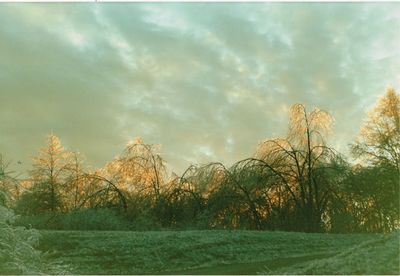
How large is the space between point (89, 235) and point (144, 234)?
1.55 m

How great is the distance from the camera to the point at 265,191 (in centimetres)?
2288

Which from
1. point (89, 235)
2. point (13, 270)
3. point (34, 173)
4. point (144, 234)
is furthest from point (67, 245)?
point (34, 173)

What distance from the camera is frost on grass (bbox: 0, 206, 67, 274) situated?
10.2 meters

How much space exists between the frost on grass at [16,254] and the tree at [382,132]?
19.0 meters

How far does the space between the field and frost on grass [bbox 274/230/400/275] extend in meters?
0.06

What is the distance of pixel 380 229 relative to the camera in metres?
23.2

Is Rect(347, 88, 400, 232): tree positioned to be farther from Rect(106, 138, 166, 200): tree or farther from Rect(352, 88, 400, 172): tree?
Rect(106, 138, 166, 200): tree

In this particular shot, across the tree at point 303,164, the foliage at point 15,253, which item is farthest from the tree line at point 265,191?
the foliage at point 15,253

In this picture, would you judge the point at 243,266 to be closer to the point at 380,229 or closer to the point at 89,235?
the point at 89,235

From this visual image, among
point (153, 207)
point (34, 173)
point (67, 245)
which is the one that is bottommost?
point (67, 245)

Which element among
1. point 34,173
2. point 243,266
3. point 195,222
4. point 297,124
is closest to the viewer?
point 243,266

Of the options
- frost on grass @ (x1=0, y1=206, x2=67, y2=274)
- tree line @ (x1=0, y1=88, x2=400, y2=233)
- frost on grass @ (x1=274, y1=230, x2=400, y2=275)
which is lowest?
frost on grass @ (x1=274, y1=230, x2=400, y2=275)

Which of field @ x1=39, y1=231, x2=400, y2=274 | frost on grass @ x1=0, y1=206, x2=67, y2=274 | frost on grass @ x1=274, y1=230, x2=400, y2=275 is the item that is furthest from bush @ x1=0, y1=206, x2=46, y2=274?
frost on grass @ x1=274, y1=230, x2=400, y2=275

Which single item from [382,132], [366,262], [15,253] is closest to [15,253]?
[15,253]
